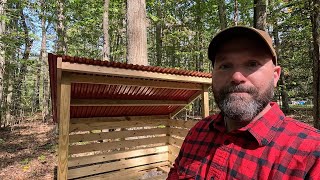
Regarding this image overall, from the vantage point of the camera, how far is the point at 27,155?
32.3ft

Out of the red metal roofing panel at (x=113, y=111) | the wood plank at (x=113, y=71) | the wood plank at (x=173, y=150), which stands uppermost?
the wood plank at (x=113, y=71)

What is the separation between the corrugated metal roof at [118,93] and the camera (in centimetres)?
401

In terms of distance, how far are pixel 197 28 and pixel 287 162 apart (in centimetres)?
1791

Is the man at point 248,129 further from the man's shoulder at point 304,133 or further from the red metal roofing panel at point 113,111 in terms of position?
the red metal roofing panel at point 113,111

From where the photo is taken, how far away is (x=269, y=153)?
3.80ft

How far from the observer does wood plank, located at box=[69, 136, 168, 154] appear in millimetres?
6102

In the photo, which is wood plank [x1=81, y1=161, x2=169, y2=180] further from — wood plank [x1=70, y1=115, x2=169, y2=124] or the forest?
the forest

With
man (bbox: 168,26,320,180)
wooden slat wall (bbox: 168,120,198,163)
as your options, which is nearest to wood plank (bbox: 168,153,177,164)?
wooden slat wall (bbox: 168,120,198,163)

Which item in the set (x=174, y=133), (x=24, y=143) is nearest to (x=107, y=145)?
(x=174, y=133)

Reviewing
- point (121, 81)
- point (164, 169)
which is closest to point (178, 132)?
point (164, 169)

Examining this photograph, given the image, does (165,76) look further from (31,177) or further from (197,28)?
(197,28)

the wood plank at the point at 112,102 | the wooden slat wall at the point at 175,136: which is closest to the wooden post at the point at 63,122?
the wood plank at the point at 112,102

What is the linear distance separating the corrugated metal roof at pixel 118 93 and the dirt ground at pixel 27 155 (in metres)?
2.86

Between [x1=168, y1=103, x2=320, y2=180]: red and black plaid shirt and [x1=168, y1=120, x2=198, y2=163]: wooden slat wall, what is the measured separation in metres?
5.47
